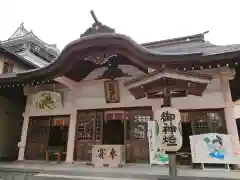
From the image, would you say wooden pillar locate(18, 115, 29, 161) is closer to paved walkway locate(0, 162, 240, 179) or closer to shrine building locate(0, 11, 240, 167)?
shrine building locate(0, 11, 240, 167)

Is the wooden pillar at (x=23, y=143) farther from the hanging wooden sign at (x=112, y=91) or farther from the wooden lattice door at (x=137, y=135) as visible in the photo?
the wooden lattice door at (x=137, y=135)

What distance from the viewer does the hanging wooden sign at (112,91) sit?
8.69 m

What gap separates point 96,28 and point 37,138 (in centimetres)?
633

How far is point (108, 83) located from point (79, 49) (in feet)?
6.49

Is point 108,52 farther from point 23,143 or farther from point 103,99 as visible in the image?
point 23,143

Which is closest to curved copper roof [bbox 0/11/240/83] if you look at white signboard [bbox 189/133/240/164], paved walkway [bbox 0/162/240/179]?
white signboard [bbox 189/133/240/164]

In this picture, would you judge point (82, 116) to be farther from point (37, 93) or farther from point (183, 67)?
point (183, 67)

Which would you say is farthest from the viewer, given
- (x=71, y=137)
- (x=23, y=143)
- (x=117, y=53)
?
(x=23, y=143)

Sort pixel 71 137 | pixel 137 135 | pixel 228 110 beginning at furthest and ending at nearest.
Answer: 1. pixel 71 137
2. pixel 137 135
3. pixel 228 110

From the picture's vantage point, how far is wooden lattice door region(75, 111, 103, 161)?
8.84m

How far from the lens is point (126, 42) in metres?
7.40

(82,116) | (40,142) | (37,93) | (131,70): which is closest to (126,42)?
(131,70)

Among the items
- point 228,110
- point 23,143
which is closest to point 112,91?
point 228,110

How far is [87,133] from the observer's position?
9.11 m
